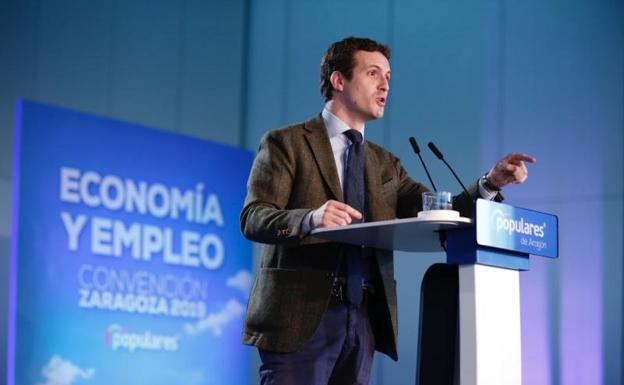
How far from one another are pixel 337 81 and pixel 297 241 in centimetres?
67

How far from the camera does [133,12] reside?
21.0ft

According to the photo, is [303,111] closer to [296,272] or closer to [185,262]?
[185,262]

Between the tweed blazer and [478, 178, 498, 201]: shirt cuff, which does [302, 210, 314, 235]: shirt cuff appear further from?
[478, 178, 498, 201]: shirt cuff

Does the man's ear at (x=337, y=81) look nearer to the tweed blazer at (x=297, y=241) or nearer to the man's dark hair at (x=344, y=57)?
the man's dark hair at (x=344, y=57)

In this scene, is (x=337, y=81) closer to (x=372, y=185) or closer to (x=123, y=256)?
(x=372, y=185)

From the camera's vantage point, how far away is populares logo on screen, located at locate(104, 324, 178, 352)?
211 inches

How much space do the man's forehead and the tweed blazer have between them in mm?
226

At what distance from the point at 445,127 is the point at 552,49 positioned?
0.84m

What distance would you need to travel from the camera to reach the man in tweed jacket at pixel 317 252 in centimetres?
248

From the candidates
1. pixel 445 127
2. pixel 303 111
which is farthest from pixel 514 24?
pixel 303 111

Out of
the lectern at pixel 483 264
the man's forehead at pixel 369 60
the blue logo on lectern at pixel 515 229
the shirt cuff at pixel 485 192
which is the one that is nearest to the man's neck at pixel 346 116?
the man's forehead at pixel 369 60

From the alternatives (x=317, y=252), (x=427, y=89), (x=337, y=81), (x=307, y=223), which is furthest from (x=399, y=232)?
(x=427, y=89)

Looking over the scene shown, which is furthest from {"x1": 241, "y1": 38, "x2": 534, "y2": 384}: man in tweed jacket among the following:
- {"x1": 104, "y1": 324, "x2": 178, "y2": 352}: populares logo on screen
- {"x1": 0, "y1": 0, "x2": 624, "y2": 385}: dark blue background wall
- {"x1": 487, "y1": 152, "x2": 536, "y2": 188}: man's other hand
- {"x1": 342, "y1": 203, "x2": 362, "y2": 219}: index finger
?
{"x1": 104, "y1": 324, "x2": 178, "y2": 352}: populares logo on screen

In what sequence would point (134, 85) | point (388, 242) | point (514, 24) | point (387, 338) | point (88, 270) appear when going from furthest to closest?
point (134, 85)
point (514, 24)
point (88, 270)
point (387, 338)
point (388, 242)
